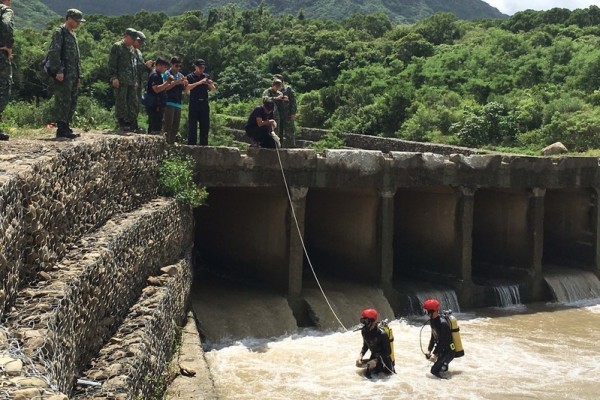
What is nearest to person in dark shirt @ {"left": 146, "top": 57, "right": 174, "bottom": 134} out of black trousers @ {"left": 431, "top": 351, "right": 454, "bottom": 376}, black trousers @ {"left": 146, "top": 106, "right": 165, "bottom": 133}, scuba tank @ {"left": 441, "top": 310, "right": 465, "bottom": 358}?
black trousers @ {"left": 146, "top": 106, "right": 165, "bottom": 133}

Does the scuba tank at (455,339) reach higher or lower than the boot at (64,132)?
lower

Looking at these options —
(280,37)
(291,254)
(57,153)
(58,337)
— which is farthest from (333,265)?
(280,37)

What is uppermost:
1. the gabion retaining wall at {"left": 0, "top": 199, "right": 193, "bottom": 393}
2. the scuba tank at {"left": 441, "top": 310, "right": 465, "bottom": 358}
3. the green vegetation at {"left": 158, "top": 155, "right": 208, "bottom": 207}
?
the green vegetation at {"left": 158, "top": 155, "right": 208, "bottom": 207}

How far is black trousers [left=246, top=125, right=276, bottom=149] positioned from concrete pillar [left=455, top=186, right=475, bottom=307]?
478cm

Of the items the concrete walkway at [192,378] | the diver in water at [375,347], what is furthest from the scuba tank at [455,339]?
the concrete walkway at [192,378]

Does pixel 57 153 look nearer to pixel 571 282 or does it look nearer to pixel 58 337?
pixel 58 337

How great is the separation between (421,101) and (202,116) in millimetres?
20803

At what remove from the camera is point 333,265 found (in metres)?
15.7

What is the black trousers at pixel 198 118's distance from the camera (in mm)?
12875

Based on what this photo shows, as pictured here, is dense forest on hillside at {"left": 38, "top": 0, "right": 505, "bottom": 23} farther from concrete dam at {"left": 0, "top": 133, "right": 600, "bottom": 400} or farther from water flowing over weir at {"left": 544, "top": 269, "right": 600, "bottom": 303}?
water flowing over weir at {"left": 544, "top": 269, "right": 600, "bottom": 303}

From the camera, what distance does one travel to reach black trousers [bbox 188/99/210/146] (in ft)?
42.2

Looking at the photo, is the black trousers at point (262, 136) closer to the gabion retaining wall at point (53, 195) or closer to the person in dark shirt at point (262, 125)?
the person in dark shirt at point (262, 125)

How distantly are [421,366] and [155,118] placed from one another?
6.51 metres

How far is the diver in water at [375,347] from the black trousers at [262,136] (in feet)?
15.1
